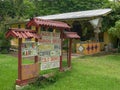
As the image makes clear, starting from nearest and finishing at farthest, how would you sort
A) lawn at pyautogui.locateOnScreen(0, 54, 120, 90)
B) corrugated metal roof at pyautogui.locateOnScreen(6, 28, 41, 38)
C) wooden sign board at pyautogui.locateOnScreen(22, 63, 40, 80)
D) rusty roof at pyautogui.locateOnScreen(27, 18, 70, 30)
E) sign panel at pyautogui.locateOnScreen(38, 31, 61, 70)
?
corrugated metal roof at pyautogui.locateOnScreen(6, 28, 41, 38) → wooden sign board at pyautogui.locateOnScreen(22, 63, 40, 80) → lawn at pyautogui.locateOnScreen(0, 54, 120, 90) → rusty roof at pyautogui.locateOnScreen(27, 18, 70, 30) → sign panel at pyautogui.locateOnScreen(38, 31, 61, 70)

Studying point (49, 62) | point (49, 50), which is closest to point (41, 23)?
point (49, 50)

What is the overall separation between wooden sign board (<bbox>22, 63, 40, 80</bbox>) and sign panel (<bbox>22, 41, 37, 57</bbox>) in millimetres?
416

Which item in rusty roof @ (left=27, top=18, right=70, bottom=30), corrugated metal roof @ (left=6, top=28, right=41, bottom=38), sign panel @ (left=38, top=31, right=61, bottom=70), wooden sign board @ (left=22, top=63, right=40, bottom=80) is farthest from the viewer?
sign panel @ (left=38, top=31, right=61, bottom=70)

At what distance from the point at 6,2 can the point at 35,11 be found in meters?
8.52

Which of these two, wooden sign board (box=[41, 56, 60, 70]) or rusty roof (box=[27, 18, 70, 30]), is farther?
wooden sign board (box=[41, 56, 60, 70])

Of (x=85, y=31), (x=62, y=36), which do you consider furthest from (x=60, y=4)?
(x=62, y=36)

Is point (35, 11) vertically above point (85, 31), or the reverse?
point (35, 11)

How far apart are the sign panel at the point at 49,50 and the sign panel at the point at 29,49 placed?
279mm

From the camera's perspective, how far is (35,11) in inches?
1804

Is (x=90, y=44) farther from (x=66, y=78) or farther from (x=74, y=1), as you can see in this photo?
(x=74, y=1)

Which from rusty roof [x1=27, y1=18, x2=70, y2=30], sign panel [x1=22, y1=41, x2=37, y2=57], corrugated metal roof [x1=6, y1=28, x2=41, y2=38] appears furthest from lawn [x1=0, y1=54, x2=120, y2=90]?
rusty roof [x1=27, y1=18, x2=70, y2=30]

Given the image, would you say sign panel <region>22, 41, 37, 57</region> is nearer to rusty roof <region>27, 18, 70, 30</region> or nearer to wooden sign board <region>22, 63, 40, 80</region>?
wooden sign board <region>22, 63, 40, 80</region>

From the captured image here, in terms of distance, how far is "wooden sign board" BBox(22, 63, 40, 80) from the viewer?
8571 mm

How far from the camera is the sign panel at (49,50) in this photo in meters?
9.64
